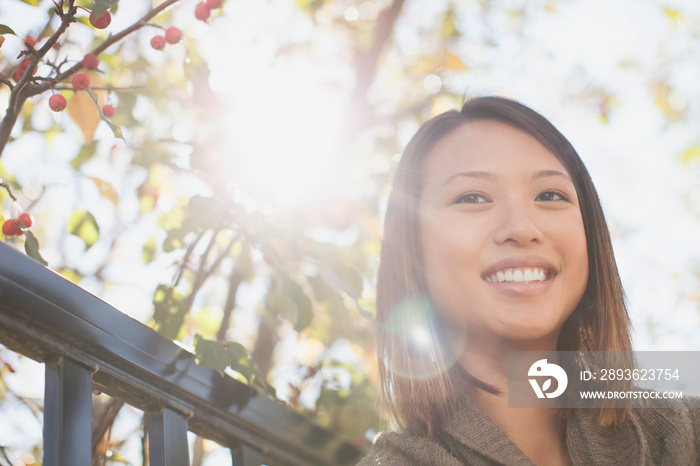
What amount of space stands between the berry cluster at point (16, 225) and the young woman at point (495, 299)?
819mm

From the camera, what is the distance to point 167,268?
5.15ft

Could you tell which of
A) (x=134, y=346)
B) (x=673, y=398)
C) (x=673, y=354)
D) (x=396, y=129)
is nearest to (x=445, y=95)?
(x=396, y=129)

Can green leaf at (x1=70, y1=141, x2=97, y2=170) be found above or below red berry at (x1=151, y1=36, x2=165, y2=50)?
above

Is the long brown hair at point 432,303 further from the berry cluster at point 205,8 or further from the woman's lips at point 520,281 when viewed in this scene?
the berry cluster at point 205,8

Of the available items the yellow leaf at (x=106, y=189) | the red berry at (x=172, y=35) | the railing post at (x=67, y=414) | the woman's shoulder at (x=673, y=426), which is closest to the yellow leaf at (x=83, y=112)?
the yellow leaf at (x=106, y=189)

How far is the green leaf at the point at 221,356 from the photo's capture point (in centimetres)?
116

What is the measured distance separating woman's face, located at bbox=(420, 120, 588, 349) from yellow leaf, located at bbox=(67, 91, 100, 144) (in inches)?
31.6

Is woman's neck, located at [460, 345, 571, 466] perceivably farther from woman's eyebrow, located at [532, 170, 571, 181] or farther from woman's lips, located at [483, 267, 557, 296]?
woman's eyebrow, located at [532, 170, 571, 181]

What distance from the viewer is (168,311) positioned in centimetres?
137

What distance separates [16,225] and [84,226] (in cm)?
25

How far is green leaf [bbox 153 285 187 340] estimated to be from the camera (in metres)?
1.36

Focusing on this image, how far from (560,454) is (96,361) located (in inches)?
A: 38.9

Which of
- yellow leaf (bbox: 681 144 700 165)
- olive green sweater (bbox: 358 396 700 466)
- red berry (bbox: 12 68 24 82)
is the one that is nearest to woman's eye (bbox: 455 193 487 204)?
olive green sweater (bbox: 358 396 700 466)

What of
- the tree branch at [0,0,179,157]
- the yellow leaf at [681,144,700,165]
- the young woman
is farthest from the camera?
the yellow leaf at [681,144,700,165]
